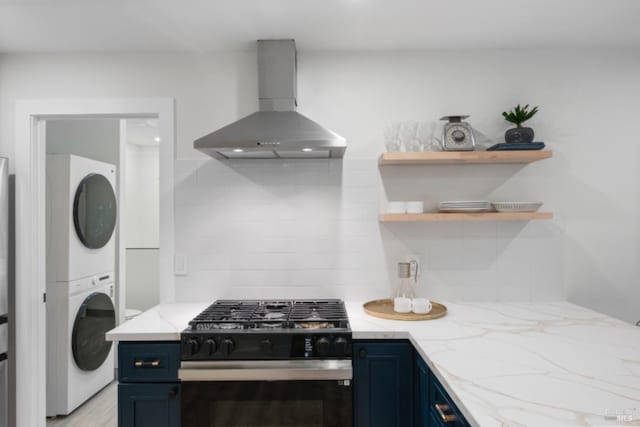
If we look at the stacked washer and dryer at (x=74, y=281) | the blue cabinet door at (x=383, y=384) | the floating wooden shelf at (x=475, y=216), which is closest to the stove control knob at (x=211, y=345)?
the blue cabinet door at (x=383, y=384)

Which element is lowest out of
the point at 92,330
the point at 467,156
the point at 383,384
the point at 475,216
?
the point at 92,330

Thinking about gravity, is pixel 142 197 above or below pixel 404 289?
above

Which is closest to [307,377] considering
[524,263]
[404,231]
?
[404,231]

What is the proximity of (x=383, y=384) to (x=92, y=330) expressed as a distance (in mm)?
2513

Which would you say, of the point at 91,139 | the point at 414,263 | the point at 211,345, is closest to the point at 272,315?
the point at 211,345

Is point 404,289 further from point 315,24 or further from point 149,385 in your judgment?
point 315,24

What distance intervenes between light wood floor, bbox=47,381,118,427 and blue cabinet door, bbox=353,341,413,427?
6.54ft

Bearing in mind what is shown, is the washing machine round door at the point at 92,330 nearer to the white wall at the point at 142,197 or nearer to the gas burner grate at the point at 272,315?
the gas burner grate at the point at 272,315

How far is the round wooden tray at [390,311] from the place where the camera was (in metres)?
2.03

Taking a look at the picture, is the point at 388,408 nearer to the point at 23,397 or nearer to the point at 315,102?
the point at 315,102

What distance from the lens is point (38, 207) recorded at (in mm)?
2516

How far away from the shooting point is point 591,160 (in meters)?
2.46

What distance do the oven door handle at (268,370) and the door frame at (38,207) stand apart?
2.58 feet

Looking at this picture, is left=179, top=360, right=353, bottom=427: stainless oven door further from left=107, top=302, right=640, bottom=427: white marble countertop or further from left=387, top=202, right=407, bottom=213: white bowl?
left=387, top=202, right=407, bottom=213: white bowl
